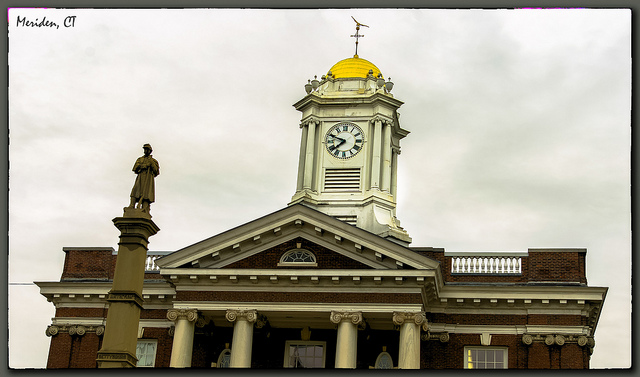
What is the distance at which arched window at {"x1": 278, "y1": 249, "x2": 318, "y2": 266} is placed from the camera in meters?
36.8

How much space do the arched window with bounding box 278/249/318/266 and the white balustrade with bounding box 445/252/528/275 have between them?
540 cm

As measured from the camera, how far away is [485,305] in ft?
125

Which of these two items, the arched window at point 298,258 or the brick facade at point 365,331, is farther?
the arched window at point 298,258

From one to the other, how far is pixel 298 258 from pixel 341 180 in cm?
967

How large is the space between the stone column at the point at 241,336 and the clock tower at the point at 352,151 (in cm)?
923

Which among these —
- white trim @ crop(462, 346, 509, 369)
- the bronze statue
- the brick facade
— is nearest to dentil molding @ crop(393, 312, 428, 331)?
the brick facade

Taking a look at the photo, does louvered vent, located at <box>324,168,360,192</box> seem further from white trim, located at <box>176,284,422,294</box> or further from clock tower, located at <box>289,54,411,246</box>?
white trim, located at <box>176,284,422,294</box>

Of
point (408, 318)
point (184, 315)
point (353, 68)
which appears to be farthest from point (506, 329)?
point (353, 68)

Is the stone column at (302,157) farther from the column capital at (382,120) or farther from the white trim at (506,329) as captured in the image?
the white trim at (506,329)

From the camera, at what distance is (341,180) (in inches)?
1816

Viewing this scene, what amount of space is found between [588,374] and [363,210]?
19.9 m

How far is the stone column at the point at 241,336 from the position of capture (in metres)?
35.5

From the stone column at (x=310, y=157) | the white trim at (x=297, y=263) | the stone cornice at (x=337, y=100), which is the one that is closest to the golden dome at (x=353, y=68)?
the stone cornice at (x=337, y=100)

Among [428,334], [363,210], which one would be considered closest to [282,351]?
[428,334]
